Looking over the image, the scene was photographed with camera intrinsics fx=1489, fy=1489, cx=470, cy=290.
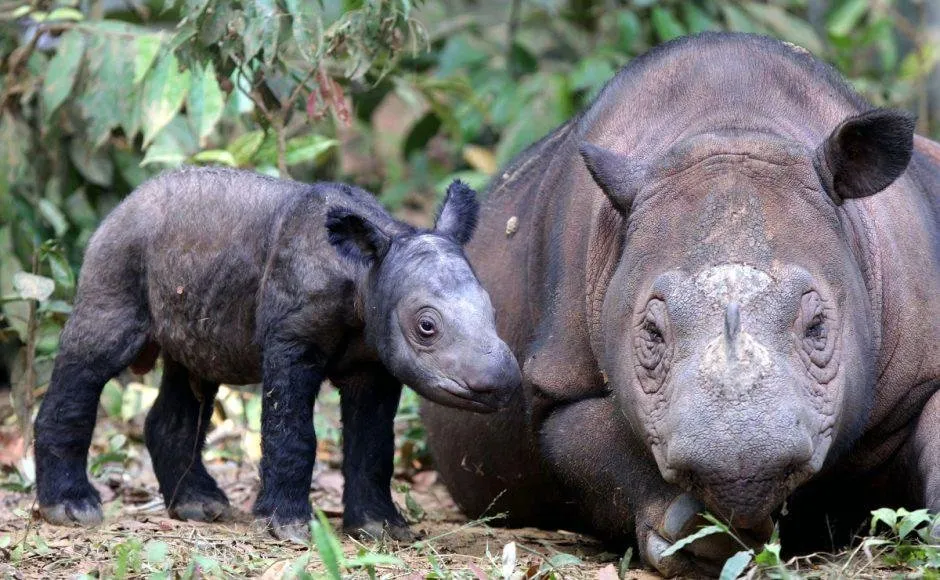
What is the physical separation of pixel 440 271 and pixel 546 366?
0.67m

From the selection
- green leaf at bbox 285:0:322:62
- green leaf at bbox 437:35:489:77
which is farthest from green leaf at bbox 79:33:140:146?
green leaf at bbox 437:35:489:77

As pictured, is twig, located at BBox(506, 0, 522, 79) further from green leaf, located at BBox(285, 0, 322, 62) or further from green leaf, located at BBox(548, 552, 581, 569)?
green leaf, located at BBox(548, 552, 581, 569)

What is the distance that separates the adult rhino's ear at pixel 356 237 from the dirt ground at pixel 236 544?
0.93m

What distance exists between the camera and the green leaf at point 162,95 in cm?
686

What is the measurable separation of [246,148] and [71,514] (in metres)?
2.33

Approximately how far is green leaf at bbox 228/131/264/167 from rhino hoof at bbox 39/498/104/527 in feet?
7.20

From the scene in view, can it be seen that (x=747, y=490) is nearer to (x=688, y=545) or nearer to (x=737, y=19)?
(x=688, y=545)

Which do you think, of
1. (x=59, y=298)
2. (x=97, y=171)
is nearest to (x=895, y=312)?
(x=59, y=298)

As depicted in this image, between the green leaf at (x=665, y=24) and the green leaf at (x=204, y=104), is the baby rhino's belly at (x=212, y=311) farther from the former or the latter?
the green leaf at (x=665, y=24)

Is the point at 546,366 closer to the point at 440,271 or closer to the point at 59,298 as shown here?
the point at 440,271

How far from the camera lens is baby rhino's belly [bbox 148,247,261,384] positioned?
5.12 metres

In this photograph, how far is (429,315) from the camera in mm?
4605

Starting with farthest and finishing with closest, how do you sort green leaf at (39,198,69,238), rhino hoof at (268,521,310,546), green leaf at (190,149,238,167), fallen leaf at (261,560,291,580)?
green leaf at (39,198,69,238)
green leaf at (190,149,238,167)
rhino hoof at (268,521,310,546)
fallen leaf at (261,560,291,580)

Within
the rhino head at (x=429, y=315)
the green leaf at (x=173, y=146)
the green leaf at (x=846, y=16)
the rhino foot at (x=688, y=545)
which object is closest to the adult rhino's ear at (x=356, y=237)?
the rhino head at (x=429, y=315)
